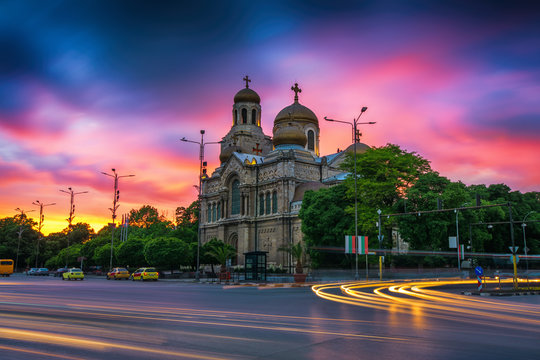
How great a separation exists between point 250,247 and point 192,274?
12.8 meters

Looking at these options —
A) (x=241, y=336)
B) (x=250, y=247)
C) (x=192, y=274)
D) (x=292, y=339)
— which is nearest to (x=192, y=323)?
(x=241, y=336)

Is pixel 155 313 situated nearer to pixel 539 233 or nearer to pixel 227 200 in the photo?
pixel 227 200

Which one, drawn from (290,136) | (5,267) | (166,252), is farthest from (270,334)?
(5,267)

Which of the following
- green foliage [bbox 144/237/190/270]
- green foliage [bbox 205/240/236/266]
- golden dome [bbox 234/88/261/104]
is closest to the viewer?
green foliage [bbox 205/240/236/266]

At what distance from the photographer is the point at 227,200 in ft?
246

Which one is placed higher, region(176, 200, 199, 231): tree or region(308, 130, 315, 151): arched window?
region(308, 130, 315, 151): arched window

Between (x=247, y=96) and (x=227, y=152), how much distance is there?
37.3 feet

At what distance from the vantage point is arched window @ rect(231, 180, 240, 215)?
240 ft

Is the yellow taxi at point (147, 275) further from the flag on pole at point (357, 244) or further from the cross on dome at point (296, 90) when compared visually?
the cross on dome at point (296, 90)

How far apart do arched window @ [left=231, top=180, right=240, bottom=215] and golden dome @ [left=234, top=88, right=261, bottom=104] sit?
1982cm

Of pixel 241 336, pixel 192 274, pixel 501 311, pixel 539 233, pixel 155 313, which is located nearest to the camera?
pixel 241 336

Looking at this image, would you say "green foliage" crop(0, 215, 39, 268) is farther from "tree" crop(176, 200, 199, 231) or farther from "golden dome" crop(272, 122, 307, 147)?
"golden dome" crop(272, 122, 307, 147)

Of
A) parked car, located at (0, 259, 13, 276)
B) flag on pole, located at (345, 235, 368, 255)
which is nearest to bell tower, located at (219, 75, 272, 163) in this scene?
parked car, located at (0, 259, 13, 276)

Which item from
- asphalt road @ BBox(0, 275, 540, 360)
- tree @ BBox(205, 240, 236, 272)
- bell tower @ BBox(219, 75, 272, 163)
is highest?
bell tower @ BBox(219, 75, 272, 163)
